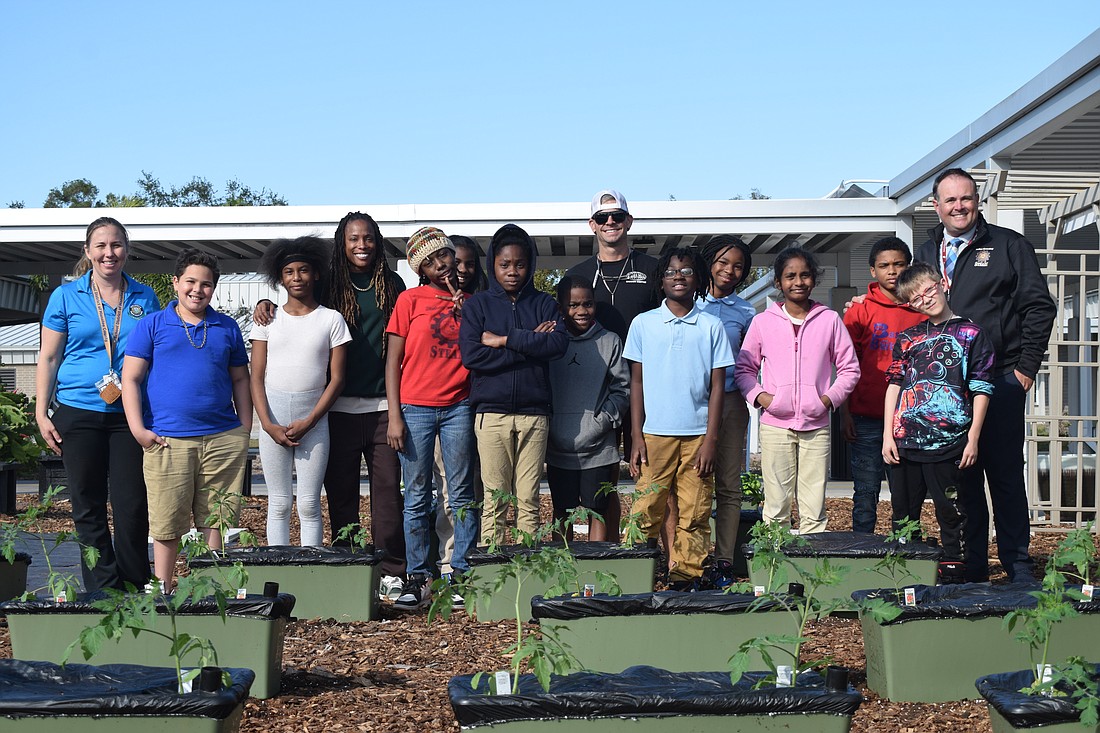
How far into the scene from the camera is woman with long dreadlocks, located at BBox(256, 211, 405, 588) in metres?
5.45

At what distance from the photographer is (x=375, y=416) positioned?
18.0 feet

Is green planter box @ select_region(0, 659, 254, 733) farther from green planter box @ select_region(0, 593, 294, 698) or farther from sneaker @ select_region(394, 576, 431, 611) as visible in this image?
sneaker @ select_region(394, 576, 431, 611)

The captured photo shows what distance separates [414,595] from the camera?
518 cm

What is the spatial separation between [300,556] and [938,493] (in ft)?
9.33

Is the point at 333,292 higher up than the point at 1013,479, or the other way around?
the point at 333,292

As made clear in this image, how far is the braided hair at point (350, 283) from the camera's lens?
549cm

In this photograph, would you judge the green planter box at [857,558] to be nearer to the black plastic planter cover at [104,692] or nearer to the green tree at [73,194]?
the black plastic planter cover at [104,692]

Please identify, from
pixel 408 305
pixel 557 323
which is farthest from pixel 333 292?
pixel 557 323

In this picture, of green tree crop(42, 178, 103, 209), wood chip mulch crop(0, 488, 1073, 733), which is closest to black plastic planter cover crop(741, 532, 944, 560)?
wood chip mulch crop(0, 488, 1073, 733)

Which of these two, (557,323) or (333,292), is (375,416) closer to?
(333,292)

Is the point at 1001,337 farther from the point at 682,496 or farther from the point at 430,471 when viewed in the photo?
the point at 430,471

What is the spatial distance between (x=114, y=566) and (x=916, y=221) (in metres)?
11.3

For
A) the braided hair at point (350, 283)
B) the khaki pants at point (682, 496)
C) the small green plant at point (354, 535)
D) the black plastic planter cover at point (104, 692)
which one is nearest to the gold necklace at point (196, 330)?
the braided hair at point (350, 283)

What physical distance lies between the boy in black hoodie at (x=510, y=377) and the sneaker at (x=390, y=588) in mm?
454
